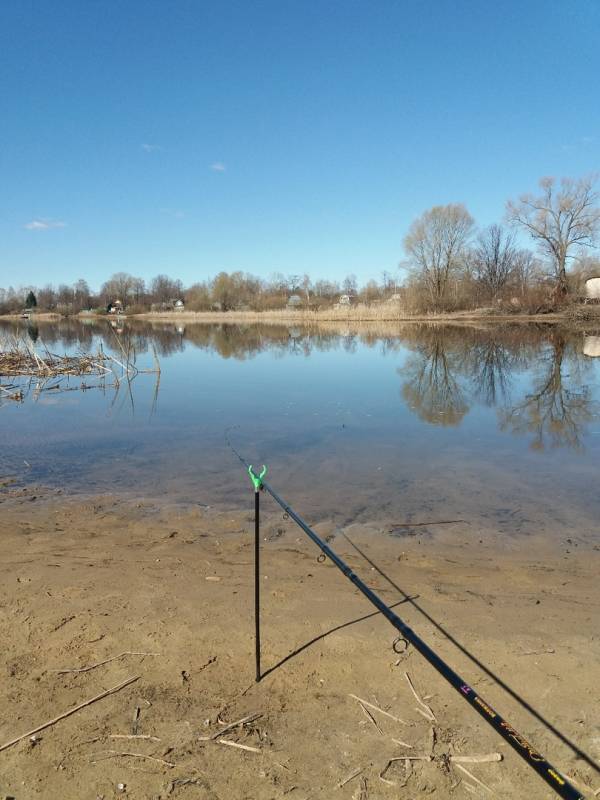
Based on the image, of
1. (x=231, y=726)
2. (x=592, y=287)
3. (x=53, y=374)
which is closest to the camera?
(x=231, y=726)

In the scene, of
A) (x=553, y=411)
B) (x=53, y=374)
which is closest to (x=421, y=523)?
(x=553, y=411)

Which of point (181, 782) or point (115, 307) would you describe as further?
point (115, 307)

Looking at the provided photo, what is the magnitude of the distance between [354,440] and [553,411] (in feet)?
17.6

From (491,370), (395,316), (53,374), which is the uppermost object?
(395,316)

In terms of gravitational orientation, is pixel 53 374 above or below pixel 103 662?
above

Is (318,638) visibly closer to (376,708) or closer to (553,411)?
(376,708)

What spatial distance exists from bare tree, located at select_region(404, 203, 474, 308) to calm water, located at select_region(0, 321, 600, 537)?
1397 inches

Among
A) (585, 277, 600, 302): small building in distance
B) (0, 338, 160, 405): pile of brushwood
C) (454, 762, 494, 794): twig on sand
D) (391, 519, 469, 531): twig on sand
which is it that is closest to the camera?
(454, 762, 494, 794): twig on sand

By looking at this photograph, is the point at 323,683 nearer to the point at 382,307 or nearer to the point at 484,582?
the point at 484,582

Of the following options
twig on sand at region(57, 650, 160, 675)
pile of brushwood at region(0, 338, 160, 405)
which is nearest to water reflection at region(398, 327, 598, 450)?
twig on sand at region(57, 650, 160, 675)

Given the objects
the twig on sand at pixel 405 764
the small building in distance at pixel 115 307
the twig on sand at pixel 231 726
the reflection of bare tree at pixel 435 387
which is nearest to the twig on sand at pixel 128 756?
the twig on sand at pixel 231 726

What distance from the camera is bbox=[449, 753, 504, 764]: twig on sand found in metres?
2.25

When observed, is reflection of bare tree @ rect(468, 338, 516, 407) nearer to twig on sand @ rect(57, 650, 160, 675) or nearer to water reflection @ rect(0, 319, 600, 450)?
water reflection @ rect(0, 319, 600, 450)

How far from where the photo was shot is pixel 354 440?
898 centimetres
